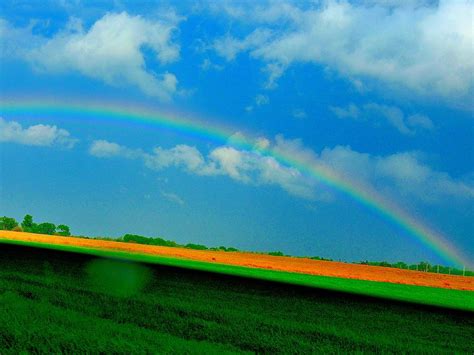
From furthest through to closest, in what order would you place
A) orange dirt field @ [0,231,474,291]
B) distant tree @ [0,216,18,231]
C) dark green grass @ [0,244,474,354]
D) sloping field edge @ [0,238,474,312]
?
1. distant tree @ [0,216,18,231]
2. orange dirt field @ [0,231,474,291]
3. sloping field edge @ [0,238,474,312]
4. dark green grass @ [0,244,474,354]

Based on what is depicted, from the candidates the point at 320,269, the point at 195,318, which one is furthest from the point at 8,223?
the point at 195,318

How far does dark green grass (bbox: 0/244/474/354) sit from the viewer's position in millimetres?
7082

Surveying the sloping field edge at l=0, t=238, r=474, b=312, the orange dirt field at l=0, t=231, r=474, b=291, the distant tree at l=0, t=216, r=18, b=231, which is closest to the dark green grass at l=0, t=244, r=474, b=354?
the sloping field edge at l=0, t=238, r=474, b=312

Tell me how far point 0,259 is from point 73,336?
11.8 meters

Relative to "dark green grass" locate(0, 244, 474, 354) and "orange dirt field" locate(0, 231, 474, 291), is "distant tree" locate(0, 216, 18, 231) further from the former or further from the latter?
"dark green grass" locate(0, 244, 474, 354)

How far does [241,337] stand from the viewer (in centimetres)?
788

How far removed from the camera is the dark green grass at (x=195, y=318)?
708 centimetres

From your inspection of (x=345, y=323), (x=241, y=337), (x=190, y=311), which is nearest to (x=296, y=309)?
(x=345, y=323)

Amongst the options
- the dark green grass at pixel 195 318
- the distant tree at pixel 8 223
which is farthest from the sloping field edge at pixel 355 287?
the distant tree at pixel 8 223

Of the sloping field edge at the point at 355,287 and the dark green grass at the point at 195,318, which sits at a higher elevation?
the sloping field edge at the point at 355,287

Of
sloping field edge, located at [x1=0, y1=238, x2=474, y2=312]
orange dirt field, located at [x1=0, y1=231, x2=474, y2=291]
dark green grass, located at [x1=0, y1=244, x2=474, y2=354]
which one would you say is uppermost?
orange dirt field, located at [x1=0, y1=231, x2=474, y2=291]

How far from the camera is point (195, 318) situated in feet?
29.8

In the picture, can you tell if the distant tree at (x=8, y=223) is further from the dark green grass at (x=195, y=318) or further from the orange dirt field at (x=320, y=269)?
the dark green grass at (x=195, y=318)

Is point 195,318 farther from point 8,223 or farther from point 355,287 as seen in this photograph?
point 8,223
